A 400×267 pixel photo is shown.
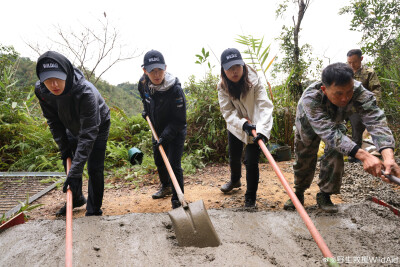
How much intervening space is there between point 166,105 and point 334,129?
63.7 inches

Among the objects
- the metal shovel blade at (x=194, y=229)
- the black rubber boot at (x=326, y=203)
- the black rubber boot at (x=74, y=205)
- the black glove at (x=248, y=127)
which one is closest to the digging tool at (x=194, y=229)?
the metal shovel blade at (x=194, y=229)

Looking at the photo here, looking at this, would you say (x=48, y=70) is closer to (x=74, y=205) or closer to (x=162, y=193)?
(x=74, y=205)

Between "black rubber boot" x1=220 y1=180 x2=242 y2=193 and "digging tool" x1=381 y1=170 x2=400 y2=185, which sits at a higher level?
"digging tool" x1=381 y1=170 x2=400 y2=185

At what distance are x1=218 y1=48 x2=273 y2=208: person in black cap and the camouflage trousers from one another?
0.35m

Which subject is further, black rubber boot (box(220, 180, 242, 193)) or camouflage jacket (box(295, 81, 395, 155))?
black rubber boot (box(220, 180, 242, 193))

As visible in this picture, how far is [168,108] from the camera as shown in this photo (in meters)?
2.71

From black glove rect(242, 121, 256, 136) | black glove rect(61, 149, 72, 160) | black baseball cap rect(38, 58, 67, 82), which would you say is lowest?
black glove rect(61, 149, 72, 160)

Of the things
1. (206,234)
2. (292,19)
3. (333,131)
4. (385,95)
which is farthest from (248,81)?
(292,19)

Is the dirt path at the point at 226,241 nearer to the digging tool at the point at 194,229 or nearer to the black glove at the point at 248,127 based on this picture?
the digging tool at the point at 194,229

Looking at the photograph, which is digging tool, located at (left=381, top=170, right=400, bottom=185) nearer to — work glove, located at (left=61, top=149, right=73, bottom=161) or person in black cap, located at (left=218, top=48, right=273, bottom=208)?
person in black cap, located at (left=218, top=48, right=273, bottom=208)

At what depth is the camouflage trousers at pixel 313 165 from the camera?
7.09 feet

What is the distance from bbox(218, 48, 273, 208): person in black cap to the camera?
2.33 metres

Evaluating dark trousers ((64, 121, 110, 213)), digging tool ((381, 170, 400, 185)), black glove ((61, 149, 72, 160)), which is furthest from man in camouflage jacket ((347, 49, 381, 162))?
black glove ((61, 149, 72, 160))

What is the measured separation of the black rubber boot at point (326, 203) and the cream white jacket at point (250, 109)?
2.45 feet
